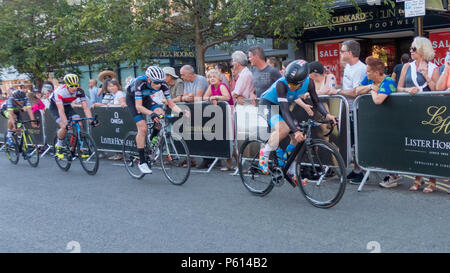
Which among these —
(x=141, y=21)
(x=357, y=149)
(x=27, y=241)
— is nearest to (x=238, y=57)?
(x=357, y=149)

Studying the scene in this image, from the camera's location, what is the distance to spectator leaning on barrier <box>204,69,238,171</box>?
8.52 metres

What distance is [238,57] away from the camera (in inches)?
324

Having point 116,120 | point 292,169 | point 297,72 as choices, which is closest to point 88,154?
point 116,120

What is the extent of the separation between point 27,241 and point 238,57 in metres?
4.73

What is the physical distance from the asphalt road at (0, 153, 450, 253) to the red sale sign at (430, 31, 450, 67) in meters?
9.91

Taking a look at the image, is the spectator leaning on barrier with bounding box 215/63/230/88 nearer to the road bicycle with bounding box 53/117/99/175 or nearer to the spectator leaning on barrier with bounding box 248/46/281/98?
the spectator leaning on barrier with bounding box 248/46/281/98

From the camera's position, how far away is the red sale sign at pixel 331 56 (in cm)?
1773

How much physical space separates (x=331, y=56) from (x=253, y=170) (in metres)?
12.6

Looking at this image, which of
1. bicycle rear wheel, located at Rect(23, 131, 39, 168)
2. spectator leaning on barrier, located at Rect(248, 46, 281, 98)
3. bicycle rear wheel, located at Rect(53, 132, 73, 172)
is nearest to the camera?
spectator leaning on barrier, located at Rect(248, 46, 281, 98)

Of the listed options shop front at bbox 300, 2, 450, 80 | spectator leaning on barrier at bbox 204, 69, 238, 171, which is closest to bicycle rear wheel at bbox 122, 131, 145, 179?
spectator leaning on barrier at bbox 204, 69, 238, 171

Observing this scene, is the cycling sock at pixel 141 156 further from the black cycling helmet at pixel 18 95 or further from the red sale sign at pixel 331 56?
the red sale sign at pixel 331 56

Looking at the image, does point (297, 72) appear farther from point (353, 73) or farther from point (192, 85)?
point (192, 85)

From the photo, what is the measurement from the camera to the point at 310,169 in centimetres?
565

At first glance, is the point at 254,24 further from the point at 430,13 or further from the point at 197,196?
the point at 197,196
